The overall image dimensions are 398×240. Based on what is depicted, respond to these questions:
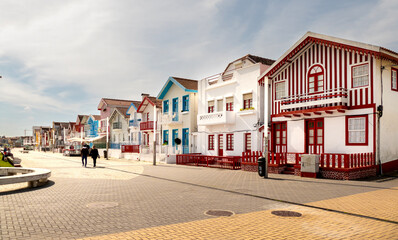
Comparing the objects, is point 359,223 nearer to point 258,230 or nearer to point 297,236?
point 297,236

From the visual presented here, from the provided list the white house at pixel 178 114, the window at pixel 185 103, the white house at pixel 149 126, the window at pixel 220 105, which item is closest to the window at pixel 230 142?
the window at pixel 220 105

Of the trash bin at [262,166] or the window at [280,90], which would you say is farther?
the window at [280,90]

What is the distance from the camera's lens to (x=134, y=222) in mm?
7133

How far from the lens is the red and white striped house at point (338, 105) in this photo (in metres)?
16.6

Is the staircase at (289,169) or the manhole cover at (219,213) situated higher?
the manhole cover at (219,213)

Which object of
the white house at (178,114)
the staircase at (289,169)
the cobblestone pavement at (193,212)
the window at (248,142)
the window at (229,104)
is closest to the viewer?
the cobblestone pavement at (193,212)

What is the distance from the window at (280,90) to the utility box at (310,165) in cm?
663

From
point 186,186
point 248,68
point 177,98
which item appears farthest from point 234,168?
point 177,98

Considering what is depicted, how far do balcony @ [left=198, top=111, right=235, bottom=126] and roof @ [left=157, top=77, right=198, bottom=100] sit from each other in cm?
457

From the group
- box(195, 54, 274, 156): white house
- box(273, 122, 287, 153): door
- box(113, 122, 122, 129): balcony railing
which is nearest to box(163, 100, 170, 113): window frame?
box(195, 54, 274, 156): white house

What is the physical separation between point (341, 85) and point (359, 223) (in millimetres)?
12972

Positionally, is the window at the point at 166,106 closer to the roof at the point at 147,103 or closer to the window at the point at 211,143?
the roof at the point at 147,103

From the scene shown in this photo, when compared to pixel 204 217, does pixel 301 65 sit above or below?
above

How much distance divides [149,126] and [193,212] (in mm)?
30083
